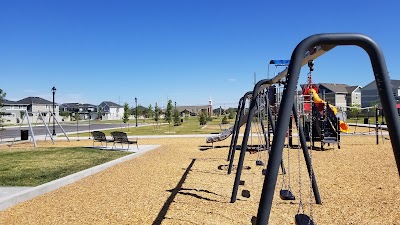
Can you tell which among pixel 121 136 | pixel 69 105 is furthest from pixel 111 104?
pixel 121 136

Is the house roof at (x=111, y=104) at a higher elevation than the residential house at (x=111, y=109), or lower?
higher

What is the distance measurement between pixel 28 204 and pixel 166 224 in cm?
325

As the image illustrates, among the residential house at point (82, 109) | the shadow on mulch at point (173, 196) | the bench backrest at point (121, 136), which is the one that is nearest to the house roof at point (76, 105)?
the residential house at point (82, 109)

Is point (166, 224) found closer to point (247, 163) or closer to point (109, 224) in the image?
point (109, 224)

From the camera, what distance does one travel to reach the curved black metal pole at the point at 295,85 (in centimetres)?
284

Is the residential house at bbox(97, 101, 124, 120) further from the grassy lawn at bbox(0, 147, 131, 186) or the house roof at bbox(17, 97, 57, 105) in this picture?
the grassy lawn at bbox(0, 147, 131, 186)

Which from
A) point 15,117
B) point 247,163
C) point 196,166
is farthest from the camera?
point 15,117

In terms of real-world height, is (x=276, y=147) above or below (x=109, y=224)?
above

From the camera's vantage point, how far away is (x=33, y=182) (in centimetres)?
842

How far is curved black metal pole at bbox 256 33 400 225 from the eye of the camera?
112 inches


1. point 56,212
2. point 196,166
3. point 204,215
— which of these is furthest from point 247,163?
point 56,212

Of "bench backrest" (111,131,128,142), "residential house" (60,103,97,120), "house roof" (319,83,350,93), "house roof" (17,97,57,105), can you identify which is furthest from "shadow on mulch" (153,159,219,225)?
"residential house" (60,103,97,120)

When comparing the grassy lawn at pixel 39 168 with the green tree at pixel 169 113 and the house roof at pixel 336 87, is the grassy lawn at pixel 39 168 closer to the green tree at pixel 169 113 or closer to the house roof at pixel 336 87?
the green tree at pixel 169 113

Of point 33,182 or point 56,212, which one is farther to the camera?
point 33,182
